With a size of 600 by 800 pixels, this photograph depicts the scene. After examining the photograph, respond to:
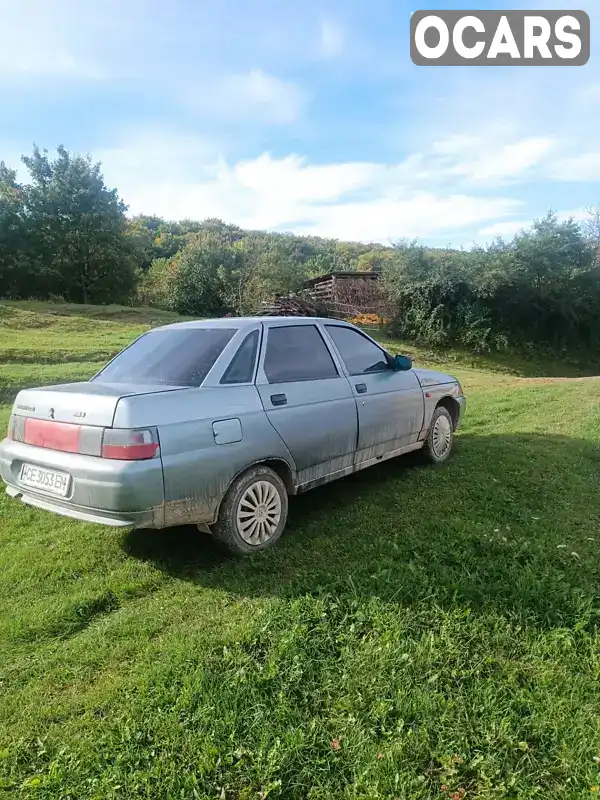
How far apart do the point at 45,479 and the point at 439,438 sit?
3750 mm

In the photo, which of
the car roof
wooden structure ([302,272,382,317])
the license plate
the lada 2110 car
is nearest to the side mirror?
the lada 2110 car

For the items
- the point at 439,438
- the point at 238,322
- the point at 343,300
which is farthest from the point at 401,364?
the point at 343,300

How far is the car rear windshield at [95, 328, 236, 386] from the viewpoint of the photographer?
3.72m

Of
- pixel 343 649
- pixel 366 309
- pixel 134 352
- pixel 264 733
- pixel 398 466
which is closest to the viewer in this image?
pixel 264 733

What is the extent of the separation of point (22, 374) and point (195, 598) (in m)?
9.58

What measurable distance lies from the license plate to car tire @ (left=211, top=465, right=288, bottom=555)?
0.93 m

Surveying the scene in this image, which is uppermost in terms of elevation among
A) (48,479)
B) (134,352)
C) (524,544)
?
(134,352)

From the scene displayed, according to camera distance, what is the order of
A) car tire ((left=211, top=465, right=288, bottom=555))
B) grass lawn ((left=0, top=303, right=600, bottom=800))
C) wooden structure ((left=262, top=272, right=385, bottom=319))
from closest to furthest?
1. grass lawn ((left=0, top=303, right=600, bottom=800))
2. car tire ((left=211, top=465, right=288, bottom=555))
3. wooden structure ((left=262, top=272, right=385, bottom=319))

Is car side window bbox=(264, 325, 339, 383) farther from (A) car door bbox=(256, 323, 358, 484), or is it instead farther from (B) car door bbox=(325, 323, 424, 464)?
(B) car door bbox=(325, 323, 424, 464)

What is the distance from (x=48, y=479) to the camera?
11.1 feet

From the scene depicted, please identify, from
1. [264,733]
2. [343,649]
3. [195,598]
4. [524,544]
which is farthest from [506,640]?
[195,598]

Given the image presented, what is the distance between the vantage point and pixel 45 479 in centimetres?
340

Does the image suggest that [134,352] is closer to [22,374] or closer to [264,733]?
[264,733]

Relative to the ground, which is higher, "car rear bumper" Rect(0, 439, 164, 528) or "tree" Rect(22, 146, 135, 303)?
"tree" Rect(22, 146, 135, 303)
